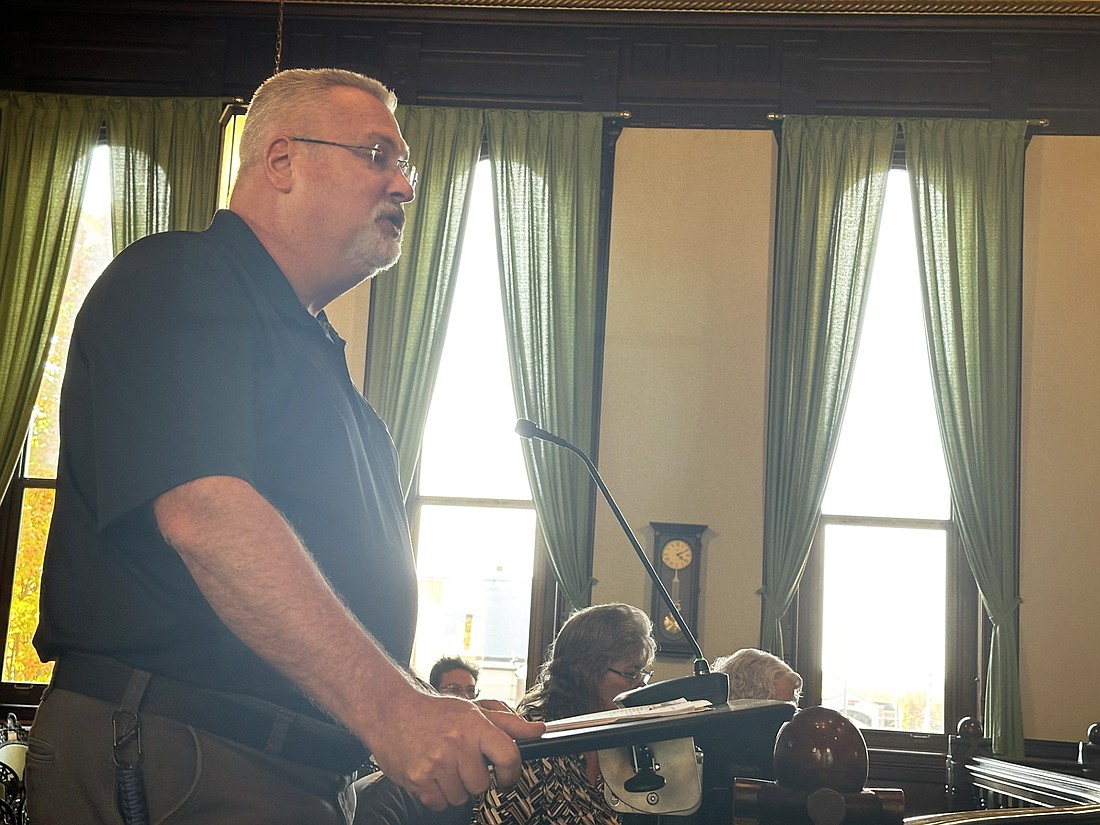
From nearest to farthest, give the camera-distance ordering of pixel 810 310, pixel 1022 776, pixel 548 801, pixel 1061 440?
1. pixel 548 801
2. pixel 1022 776
3. pixel 1061 440
4. pixel 810 310

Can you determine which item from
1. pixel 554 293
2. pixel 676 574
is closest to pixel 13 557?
pixel 554 293

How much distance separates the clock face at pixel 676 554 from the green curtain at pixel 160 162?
11.8 feet

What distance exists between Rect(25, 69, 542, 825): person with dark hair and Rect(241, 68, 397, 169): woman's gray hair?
170mm

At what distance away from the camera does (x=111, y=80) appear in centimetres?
786

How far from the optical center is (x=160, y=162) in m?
7.62

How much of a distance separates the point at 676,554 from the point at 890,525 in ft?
4.55

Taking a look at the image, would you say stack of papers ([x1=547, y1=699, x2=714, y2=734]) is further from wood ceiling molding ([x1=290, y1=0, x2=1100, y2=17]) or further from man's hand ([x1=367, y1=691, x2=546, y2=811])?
wood ceiling molding ([x1=290, y1=0, x2=1100, y2=17])

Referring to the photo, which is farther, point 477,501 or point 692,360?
point 477,501

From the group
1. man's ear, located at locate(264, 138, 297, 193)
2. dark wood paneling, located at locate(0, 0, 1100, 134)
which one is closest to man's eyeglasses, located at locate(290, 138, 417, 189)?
man's ear, located at locate(264, 138, 297, 193)

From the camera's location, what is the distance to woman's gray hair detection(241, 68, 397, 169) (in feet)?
5.52

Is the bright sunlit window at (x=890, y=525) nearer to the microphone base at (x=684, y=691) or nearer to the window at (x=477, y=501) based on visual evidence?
the window at (x=477, y=501)

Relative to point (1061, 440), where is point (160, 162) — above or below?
above

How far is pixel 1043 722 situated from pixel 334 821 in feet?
21.0

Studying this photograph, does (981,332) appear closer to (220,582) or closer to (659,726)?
(659,726)
